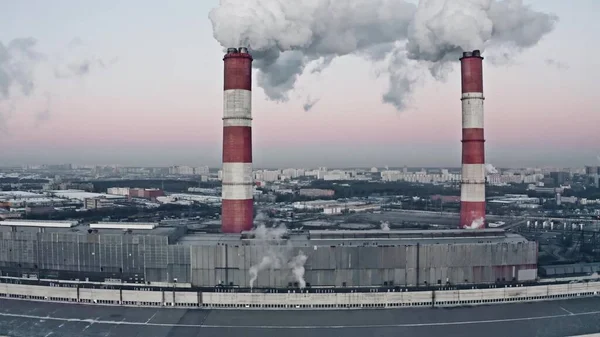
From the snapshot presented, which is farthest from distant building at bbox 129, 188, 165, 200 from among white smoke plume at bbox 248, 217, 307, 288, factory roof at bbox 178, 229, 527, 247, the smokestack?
white smoke plume at bbox 248, 217, 307, 288

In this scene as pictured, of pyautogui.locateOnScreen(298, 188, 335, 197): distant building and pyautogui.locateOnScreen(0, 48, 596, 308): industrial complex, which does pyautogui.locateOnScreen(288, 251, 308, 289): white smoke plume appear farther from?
pyautogui.locateOnScreen(298, 188, 335, 197): distant building

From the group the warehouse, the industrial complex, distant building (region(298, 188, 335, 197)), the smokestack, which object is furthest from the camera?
distant building (region(298, 188, 335, 197))

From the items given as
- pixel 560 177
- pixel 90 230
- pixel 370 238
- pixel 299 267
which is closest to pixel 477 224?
pixel 370 238

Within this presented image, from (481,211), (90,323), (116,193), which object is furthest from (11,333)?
(116,193)

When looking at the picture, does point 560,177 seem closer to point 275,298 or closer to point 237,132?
point 237,132

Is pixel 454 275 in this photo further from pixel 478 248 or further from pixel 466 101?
pixel 466 101
